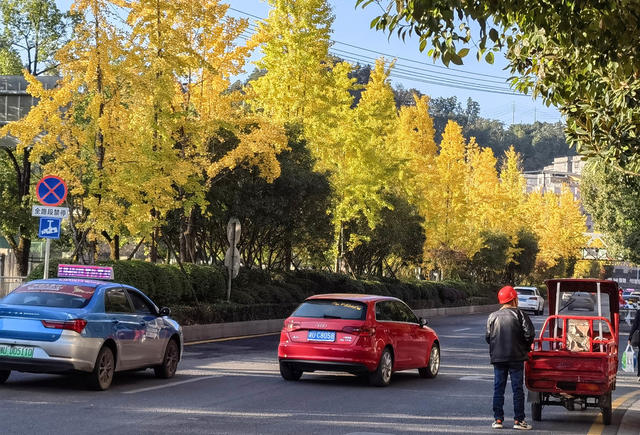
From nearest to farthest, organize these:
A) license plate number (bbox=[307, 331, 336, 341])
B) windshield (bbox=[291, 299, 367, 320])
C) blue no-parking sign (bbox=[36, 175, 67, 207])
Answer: license plate number (bbox=[307, 331, 336, 341])
windshield (bbox=[291, 299, 367, 320])
blue no-parking sign (bbox=[36, 175, 67, 207])

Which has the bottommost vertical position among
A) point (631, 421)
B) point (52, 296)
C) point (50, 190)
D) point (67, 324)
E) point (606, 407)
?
point (631, 421)

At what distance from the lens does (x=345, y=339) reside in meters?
15.5

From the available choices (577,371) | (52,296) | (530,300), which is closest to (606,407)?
(577,371)

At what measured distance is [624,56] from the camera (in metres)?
11.6

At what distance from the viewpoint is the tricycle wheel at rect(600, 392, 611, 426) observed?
12.1 m

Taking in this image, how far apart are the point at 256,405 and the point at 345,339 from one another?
10.5 ft

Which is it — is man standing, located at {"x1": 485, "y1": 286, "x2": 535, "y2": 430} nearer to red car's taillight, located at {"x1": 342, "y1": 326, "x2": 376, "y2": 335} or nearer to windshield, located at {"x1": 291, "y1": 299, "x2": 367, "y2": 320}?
red car's taillight, located at {"x1": 342, "y1": 326, "x2": 376, "y2": 335}

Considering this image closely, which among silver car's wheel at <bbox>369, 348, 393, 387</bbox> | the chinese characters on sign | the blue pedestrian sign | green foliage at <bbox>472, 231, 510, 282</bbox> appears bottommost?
silver car's wheel at <bbox>369, 348, 393, 387</bbox>

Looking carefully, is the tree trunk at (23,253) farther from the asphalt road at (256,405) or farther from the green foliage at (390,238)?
the asphalt road at (256,405)

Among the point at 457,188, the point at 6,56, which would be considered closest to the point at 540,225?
the point at 457,188

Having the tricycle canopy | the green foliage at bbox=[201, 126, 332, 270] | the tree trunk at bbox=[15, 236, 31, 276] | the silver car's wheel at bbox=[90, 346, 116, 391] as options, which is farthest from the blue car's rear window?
the tree trunk at bbox=[15, 236, 31, 276]

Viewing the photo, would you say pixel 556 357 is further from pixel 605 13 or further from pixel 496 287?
pixel 496 287

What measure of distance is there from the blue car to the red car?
2202mm

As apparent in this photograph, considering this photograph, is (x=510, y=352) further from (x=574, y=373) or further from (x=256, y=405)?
(x=256, y=405)
